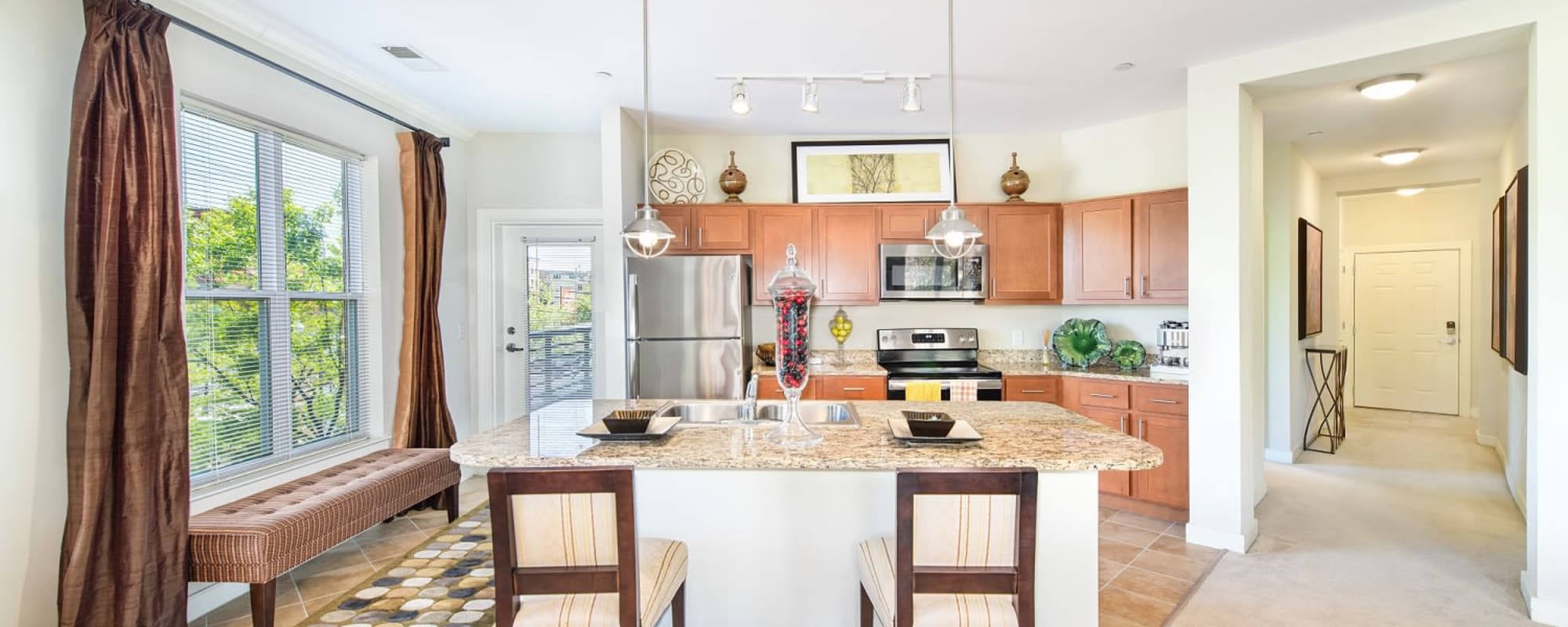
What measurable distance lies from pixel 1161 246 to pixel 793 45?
8.10 feet

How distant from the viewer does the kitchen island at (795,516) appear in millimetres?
1859

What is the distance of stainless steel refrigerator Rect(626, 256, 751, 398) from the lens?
3938 millimetres

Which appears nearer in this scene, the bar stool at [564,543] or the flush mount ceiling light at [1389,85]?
the bar stool at [564,543]

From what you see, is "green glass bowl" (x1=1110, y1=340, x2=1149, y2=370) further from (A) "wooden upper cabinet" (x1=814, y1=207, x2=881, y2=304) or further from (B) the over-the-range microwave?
(A) "wooden upper cabinet" (x1=814, y1=207, x2=881, y2=304)

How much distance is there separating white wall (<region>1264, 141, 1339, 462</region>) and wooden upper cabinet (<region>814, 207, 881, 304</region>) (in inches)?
111

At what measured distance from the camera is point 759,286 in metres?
4.32

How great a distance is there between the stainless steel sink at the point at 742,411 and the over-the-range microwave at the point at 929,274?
194 centimetres

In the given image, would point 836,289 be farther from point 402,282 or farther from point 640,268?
point 402,282

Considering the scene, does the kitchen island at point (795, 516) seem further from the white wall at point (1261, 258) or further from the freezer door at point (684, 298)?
the freezer door at point (684, 298)

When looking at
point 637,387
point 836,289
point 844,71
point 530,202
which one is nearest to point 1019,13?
point 844,71

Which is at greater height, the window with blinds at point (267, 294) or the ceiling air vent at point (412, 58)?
the ceiling air vent at point (412, 58)

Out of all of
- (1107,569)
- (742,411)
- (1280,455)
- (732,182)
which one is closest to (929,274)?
(732,182)

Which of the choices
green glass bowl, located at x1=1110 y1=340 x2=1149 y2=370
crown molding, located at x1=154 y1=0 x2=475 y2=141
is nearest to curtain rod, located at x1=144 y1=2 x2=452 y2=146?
crown molding, located at x1=154 y1=0 x2=475 y2=141

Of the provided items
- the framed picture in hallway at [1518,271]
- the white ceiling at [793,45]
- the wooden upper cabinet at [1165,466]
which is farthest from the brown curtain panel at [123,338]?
the framed picture in hallway at [1518,271]
